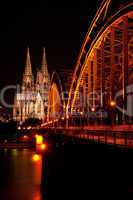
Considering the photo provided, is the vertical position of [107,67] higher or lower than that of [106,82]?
higher

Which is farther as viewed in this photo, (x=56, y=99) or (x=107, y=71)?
(x=56, y=99)

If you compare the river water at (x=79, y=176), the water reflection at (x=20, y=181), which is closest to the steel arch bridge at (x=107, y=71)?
the river water at (x=79, y=176)

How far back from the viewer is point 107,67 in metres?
48.4

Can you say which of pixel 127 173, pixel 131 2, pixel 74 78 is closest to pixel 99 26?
pixel 131 2

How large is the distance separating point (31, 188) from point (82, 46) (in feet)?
67.5

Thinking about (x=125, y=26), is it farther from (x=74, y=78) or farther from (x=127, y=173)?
(x=74, y=78)

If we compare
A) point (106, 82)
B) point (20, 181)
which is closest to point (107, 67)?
point (106, 82)

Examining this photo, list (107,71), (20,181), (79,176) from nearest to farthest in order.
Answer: (79,176), (20,181), (107,71)

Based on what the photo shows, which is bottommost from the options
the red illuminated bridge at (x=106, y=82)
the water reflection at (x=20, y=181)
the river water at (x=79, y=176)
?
the water reflection at (x=20, y=181)

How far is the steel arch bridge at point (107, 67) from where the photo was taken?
31.8 m

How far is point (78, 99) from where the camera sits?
62.2m

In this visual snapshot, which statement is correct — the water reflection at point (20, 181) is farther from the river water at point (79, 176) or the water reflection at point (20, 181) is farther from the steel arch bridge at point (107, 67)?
the steel arch bridge at point (107, 67)

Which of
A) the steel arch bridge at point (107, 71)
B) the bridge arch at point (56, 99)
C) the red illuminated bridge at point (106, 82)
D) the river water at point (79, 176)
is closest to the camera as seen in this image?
the river water at point (79, 176)

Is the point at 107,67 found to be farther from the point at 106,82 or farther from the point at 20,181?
the point at 20,181
